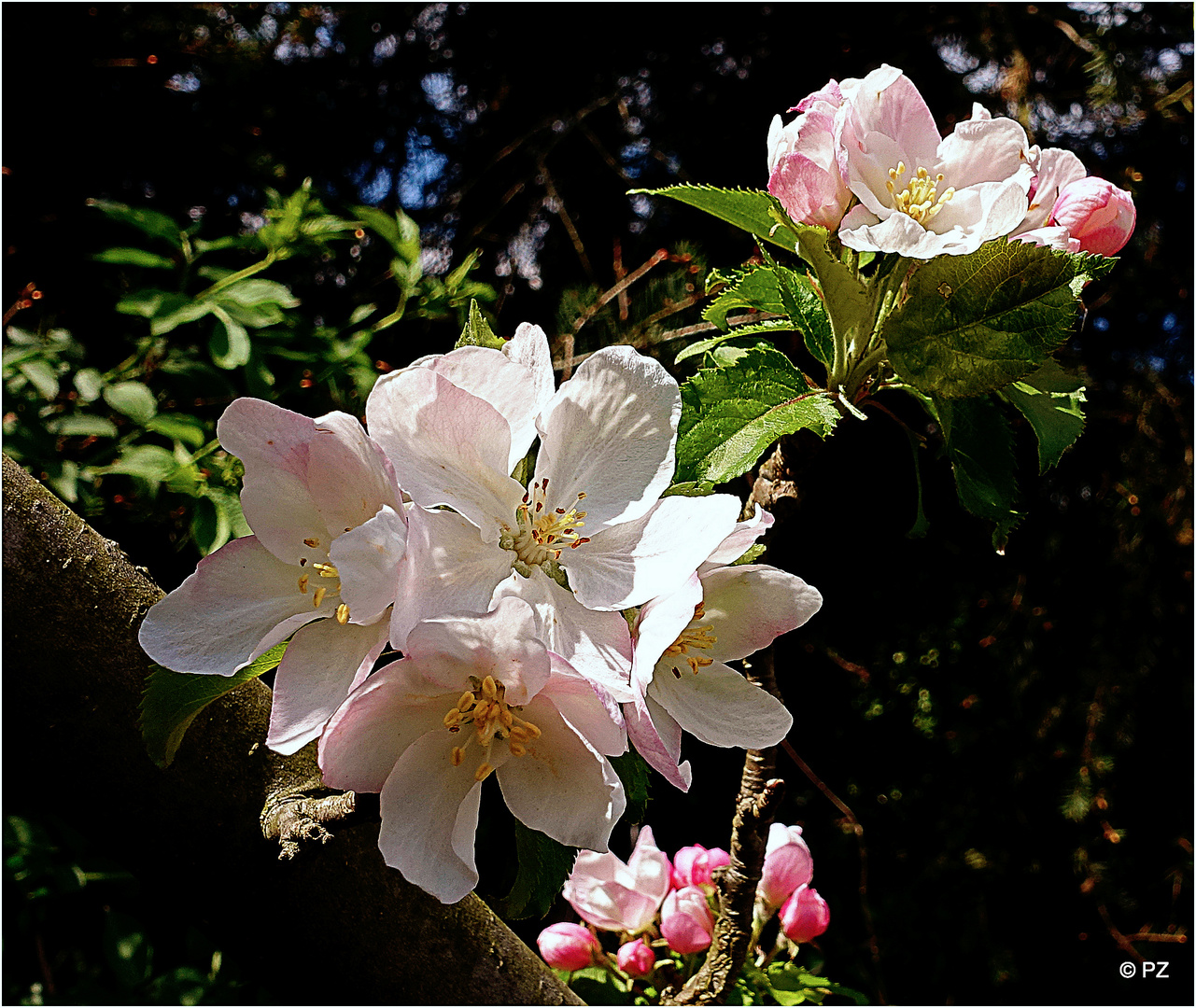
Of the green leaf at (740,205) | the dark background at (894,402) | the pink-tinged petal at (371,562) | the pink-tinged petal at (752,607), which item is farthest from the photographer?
the dark background at (894,402)

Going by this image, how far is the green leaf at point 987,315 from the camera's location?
48cm

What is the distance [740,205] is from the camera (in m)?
0.59

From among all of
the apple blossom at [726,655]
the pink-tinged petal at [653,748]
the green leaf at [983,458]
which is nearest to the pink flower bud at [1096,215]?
the green leaf at [983,458]

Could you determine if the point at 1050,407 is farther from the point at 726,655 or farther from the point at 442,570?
the point at 442,570

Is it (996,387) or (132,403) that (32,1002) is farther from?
(996,387)

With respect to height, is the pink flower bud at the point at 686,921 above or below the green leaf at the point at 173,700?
below

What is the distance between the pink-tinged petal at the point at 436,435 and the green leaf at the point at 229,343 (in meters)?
0.71

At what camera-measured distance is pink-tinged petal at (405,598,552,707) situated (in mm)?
354

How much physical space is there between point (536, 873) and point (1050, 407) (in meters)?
0.42

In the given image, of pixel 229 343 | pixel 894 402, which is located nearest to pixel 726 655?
pixel 229 343

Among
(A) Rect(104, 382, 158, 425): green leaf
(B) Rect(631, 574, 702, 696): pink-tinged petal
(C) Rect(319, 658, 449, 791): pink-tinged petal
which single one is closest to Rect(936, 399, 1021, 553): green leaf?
(B) Rect(631, 574, 702, 696): pink-tinged petal

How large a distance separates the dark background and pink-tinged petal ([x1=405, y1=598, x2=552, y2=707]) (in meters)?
1.14

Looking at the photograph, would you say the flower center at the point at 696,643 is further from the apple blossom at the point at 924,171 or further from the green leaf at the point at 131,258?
the green leaf at the point at 131,258

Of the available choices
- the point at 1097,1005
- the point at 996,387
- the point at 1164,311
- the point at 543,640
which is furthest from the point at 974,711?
the point at 543,640
